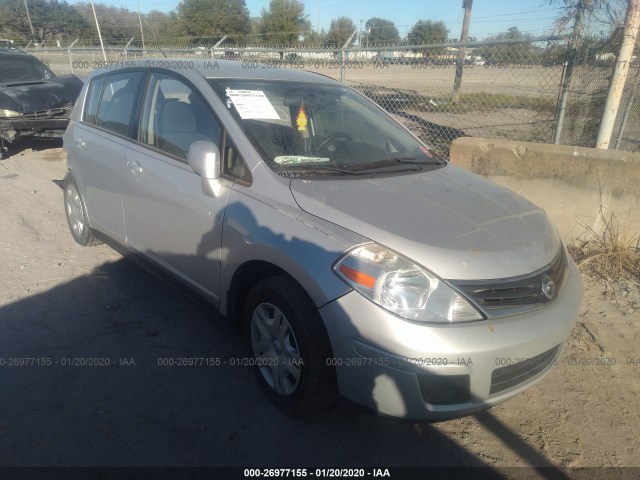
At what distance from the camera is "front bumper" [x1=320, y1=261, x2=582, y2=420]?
193cm

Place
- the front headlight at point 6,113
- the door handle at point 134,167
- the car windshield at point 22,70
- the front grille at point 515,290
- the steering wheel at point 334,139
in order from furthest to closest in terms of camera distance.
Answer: the car windshield at point 22,70, the front headlight at point 6,113, the door handle at point 134,167, the steering wheel at point 334,139, the front grille at point 515,290

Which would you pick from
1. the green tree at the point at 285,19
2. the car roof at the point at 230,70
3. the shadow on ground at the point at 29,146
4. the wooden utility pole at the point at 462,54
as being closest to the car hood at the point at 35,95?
the shadow on ground at the point at 29,146

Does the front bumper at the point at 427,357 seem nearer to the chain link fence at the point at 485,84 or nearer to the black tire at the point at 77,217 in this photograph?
the chain link fence at the point at 485,84

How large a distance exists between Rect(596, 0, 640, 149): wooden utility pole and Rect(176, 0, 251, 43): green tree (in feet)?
116

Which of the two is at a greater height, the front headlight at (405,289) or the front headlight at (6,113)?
the front headlight at (405,289)

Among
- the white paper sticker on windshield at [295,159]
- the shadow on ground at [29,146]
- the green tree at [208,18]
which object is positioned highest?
the green tree at [208,18]

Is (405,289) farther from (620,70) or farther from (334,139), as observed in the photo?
(620,70)

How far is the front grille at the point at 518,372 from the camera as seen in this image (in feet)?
6.83

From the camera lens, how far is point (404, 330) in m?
1.93

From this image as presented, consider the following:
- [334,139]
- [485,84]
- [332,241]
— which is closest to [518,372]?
[332,241]

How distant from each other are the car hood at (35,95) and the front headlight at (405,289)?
26.9 feet

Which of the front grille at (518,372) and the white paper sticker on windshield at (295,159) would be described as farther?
the white paper sticker on windshield at (295,159)

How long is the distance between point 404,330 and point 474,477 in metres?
0.89

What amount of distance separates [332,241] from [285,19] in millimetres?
38233
